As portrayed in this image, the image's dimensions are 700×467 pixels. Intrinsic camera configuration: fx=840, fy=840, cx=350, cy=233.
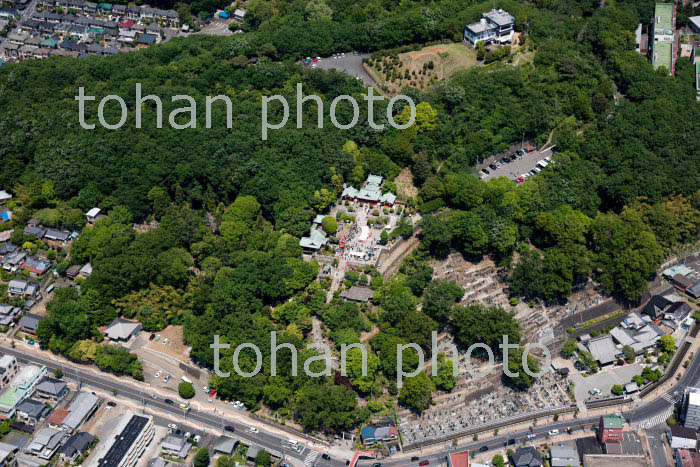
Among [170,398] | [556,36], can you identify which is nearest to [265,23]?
[556,36]

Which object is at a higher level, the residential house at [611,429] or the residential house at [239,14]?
the residential house at [239,14]

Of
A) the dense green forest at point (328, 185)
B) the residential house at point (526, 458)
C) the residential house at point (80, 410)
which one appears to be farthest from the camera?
the dense green forest at point (328, 185)

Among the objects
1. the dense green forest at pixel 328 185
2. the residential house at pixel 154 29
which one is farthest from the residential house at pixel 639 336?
the residential house at pixel 154 29

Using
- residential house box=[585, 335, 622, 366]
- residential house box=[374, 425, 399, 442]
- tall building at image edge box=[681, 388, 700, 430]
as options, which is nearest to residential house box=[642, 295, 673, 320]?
residential house box=[585, 335, 622, 366]

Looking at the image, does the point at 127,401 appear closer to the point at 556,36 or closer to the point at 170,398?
the point at 170,398

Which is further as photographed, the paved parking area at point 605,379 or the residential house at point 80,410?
the paved parking area at point 605,379

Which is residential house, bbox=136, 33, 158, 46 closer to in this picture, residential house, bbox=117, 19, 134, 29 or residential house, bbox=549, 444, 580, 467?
residential house, bbox=117, 19, 134, 29

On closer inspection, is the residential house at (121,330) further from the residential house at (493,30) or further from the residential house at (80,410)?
the residential house at (493,30)
